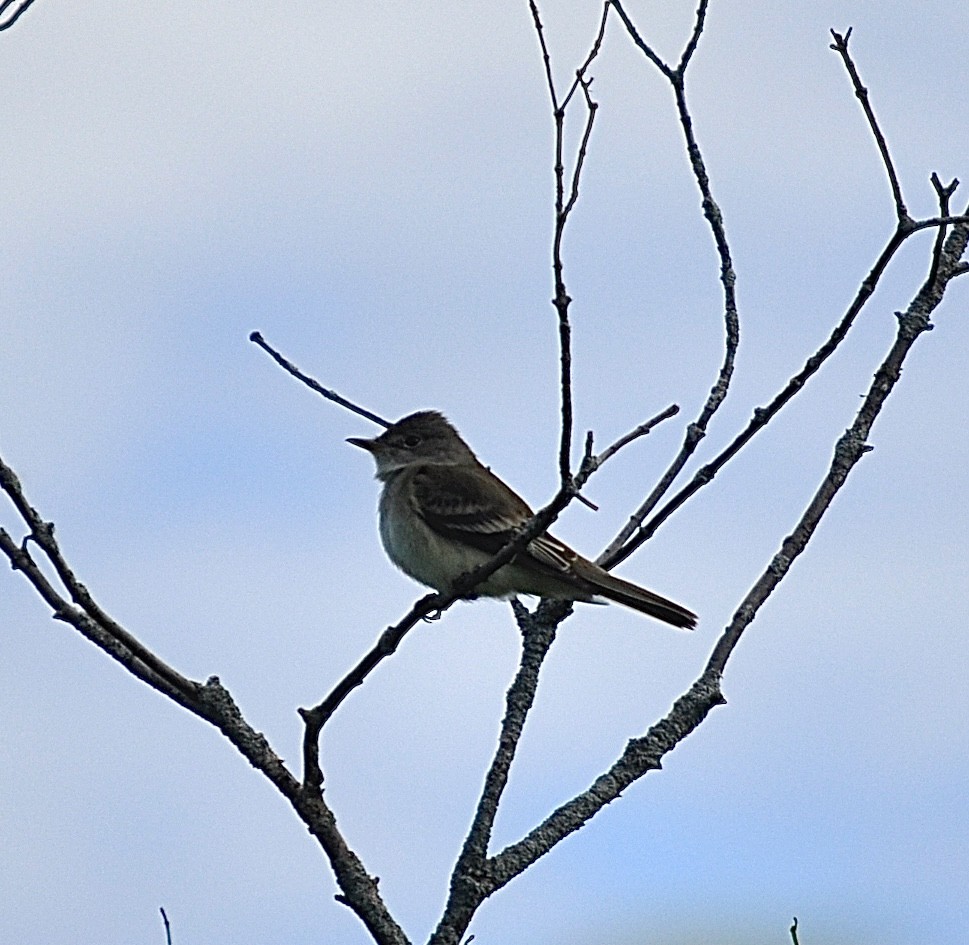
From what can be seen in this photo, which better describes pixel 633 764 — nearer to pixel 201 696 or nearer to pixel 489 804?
pixel 489 804

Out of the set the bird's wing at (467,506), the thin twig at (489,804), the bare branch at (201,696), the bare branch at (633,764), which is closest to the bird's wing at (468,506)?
the bird's wing at (467,506)

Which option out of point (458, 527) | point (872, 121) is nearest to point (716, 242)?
point (872, 121)

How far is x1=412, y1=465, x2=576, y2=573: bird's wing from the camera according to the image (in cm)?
883

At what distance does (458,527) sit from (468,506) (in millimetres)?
235

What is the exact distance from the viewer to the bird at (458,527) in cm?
780

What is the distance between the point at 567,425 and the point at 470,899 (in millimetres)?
1563

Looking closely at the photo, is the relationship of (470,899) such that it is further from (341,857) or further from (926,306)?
(926,306)

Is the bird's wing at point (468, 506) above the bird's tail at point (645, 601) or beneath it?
above

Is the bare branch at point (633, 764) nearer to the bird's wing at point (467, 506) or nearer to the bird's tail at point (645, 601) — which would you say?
the bird's tail at point (645, 601)

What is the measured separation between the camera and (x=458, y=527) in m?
8.89

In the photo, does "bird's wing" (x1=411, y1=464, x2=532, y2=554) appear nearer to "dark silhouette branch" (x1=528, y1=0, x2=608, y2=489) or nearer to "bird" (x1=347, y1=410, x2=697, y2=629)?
"bird" (x1=347, y1=410, x2=697, y2=629)

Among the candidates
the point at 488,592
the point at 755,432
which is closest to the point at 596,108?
the point at 755,432

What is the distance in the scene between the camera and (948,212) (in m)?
5.71

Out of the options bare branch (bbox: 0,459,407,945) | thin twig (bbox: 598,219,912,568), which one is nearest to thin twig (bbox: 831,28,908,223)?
thin twig (bbox: 598,219,912,568)
